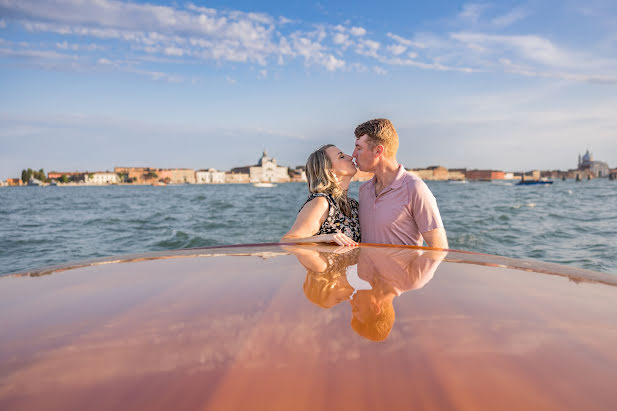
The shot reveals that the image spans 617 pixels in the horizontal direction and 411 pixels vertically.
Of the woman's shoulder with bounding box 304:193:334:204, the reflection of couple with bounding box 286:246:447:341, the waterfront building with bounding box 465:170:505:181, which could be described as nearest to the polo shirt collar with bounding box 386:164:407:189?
the woman's shoulder with bounding box 304:193:334:204

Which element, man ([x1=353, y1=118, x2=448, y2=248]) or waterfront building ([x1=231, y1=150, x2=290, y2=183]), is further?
waterfront building ([x1=231, y1=150, x2=290, y2=183])

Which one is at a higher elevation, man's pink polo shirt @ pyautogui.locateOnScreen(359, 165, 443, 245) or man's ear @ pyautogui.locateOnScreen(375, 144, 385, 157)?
man's ear @ pyautogui.locateOnScreen(375, 144, 385, 157)

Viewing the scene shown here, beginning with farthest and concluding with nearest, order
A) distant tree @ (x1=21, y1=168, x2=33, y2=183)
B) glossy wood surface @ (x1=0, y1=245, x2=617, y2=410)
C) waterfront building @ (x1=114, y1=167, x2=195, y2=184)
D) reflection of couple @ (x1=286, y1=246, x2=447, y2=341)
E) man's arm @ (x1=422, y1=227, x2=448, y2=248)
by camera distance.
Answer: waterfront building @ (x1=114, y1=167, x2=195, y2=184) → distant tree @ (x1=21, y1=168, x2=33, y2=183) → man's arm @ (x1=422, y1=227, x2=448, y2=248) → reflection of couple @ (x1=286, y1=246, x2=447, y2=341) → glossy wood surface @ (x1=0, y1=245, x2=617, y2=410)

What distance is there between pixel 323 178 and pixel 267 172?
380 ft

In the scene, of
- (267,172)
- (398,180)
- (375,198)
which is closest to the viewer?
(398,180)

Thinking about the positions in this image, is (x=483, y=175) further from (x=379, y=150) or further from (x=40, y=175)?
(x=379, y=150)

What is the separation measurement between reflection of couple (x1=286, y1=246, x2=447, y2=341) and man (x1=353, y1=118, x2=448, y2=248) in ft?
2.02

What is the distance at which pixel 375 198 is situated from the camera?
8.06ft

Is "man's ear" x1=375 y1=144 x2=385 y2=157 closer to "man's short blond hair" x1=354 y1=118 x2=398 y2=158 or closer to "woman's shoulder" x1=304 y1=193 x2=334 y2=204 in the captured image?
"man's short blond hair" x1=354 y1=118 x2=398 y2=158

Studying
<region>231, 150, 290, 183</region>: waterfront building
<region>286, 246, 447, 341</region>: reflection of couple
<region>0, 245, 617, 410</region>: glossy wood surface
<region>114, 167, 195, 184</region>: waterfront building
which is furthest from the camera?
<region>231, 150, 290, 183</region>: waterfront building

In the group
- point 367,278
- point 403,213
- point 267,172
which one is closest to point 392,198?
point 403,213

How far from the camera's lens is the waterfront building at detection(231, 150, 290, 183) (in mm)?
116750

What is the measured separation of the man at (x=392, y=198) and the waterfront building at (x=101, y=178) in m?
108

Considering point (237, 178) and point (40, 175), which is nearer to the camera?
point (40, 175)
